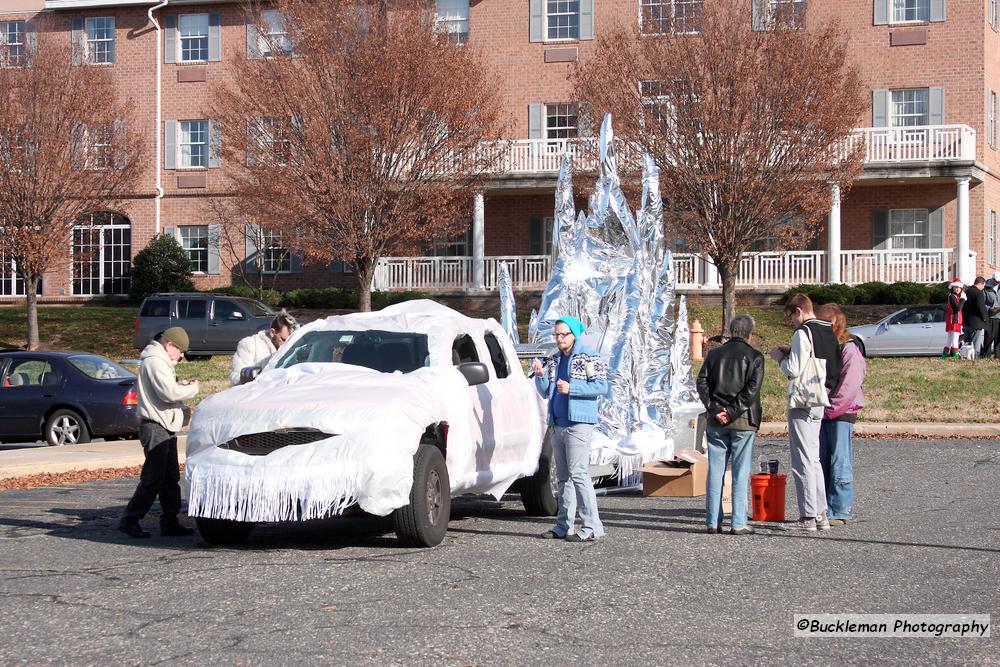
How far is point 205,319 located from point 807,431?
2374 centimetres

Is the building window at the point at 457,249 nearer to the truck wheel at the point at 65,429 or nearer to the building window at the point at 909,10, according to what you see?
the building window at the point at 909,10

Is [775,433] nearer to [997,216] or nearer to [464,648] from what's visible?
[464,648]

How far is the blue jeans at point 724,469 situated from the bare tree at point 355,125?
19983 millimetres

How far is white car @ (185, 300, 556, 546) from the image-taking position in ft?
31.7

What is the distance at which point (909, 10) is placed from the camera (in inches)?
1501

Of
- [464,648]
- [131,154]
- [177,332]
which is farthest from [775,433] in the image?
[131,154]

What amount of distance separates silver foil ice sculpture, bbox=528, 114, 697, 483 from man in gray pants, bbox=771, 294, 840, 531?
118 inches

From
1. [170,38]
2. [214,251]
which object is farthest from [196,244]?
[170,38]

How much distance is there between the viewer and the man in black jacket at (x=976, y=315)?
1033 inches

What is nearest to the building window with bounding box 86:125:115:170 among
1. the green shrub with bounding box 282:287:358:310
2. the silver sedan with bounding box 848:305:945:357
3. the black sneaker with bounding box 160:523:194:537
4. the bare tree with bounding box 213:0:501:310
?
the bare tree with bounding box 213:0:501:310

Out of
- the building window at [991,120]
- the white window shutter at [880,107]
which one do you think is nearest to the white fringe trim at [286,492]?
the white window shutter at [880,107]

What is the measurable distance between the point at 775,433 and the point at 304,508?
1225 cm

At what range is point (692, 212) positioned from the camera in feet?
97.3

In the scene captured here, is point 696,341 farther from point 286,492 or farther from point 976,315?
point 286,492
